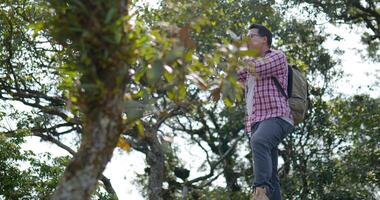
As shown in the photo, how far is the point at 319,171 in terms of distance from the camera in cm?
1424

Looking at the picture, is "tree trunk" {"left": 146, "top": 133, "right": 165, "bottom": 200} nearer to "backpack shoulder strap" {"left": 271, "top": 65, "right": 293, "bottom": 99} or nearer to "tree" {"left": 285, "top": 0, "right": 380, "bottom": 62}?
"tree" {"left": 285, "top": 0, "right": 380, "bottom": 62}

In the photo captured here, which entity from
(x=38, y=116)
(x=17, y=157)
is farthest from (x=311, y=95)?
(x=17, y=157)

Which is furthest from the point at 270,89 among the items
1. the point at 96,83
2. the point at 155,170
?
the point at 155,170

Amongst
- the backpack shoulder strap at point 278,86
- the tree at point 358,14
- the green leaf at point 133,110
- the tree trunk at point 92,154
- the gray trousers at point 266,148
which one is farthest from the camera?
the tree at point 358,14

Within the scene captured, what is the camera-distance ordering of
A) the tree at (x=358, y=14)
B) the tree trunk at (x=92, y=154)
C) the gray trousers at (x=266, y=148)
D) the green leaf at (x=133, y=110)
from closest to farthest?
the tree trunk at (x=92, y=154) < the green leaf at (x=133, y=110) < the gray trousers at (x=266, y=148) < the tree at (x=358, y=14)

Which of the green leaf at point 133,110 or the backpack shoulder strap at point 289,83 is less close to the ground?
the backpack shoulder strap at point 289,83

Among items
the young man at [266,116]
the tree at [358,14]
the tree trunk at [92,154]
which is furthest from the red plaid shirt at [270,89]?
the tree at [358,14]

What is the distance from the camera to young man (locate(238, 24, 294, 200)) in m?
4.03

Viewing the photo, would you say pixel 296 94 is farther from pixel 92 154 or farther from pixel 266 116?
pixel 92 154

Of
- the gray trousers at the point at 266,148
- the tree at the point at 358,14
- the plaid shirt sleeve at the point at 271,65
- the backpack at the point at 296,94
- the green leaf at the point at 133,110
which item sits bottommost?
the green leaf at the point at 133,110

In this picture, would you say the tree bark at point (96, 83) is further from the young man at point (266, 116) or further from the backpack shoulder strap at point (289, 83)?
the backpack shoulder strap at point (289, 83)

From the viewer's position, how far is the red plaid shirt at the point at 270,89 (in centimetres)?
411

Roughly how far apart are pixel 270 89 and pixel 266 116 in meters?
0.20

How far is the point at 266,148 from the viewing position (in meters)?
4.05
